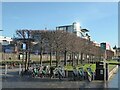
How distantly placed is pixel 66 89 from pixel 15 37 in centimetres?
2145

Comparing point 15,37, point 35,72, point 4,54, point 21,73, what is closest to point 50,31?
point 15,37

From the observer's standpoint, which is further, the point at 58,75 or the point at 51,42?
the point at 51,42

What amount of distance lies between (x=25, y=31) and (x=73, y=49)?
32.0 feet

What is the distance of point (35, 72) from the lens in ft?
91.2

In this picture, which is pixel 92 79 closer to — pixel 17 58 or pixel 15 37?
pixel 15 37

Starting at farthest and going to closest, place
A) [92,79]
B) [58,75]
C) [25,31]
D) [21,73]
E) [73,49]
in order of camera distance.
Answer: [73,49] < [25,31] < [21,73] < [58,75] < [92,79]

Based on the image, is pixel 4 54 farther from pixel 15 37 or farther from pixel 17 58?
pixel 15 37

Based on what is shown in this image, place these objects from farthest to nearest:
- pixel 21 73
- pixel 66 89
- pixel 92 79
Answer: pixel 21 73 → pixel 92 79 → pixel 66 89

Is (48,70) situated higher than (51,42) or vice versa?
(51,42)

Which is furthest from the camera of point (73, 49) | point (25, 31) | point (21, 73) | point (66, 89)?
point (73, 49)

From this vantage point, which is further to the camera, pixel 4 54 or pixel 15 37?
pixel 4 54

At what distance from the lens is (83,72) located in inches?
1000

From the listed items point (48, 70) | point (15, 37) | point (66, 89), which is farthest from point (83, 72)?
point (15, 37)

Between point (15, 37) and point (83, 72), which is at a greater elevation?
point (15, 37)
